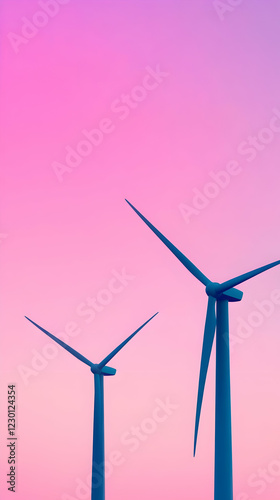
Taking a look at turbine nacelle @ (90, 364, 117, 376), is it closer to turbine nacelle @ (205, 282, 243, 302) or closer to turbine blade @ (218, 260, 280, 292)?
turbine nacelle @ (205, 282, 243, 302)

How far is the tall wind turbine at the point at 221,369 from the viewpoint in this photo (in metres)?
22.2

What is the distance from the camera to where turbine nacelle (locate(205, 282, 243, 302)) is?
24.2m

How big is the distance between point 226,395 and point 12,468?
17251mm

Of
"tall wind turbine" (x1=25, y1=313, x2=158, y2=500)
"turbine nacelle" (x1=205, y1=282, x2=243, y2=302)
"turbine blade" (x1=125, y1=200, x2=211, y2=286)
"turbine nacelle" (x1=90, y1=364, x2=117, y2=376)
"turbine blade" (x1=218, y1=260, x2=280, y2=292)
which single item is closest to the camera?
"turbine blade" (x1=218, y1=260, x2=280, y2=292)

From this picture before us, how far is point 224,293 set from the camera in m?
24.1

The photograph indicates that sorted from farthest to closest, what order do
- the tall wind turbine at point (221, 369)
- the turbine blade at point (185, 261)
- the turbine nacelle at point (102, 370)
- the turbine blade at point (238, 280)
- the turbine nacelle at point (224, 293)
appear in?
the turbine nacelle at point (102, 370) → the turbine blade at point (185, 261) → the turbine nacelle at point (224, 293) → the turbine blade at point (238, 280) → the tall wind turbine at point (221, 369)

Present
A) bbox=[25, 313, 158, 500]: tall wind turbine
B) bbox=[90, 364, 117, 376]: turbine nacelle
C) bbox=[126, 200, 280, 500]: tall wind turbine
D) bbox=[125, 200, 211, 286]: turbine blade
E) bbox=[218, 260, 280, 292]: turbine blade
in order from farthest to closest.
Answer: bbox=[90, 364, 117, 376]: turbine nacelle → bbox=[25, 313, 158, 500]: tall wind turbine → bbox=[125, 200, 211, 286]: turbine blade → bbox=[218, 260, 280, 292]: turbine blade → bbox=[126, 200, 280, 500]: tall wind turbine

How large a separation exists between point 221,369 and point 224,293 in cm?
284

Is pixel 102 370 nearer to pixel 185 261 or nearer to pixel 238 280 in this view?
pixel 185 261

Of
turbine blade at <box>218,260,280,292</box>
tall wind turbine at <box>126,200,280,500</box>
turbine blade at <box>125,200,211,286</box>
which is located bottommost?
tall wind turbine at <box>126,200,280,500</box>

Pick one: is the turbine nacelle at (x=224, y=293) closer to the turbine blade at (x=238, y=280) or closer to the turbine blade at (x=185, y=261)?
the turbine blade at (x=238, y=280)

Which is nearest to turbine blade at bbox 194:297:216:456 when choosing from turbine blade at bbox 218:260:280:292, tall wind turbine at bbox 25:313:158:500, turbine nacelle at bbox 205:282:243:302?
turbine nacelle at bbox 205:282:243:302

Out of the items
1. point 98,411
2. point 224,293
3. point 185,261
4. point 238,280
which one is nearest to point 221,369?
point 224,293

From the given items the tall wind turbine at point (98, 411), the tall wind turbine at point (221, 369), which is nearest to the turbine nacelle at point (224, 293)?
the tall wind turbine at point (221, 369)
